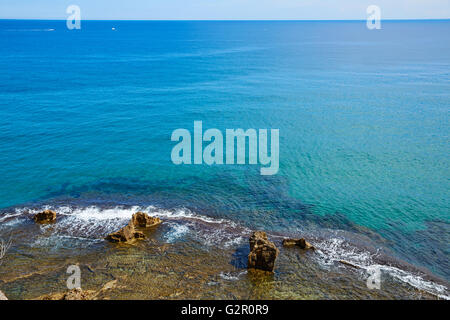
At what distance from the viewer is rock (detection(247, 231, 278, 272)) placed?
31375mm

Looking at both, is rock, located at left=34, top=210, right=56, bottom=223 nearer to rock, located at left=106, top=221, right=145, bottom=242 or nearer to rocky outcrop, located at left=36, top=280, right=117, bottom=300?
rock, located at left=106, top=221, right=145, bottom=242

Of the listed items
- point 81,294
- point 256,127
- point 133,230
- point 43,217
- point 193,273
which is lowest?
point 193,273

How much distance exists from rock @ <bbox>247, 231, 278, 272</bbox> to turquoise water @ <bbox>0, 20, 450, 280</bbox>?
28.0ft

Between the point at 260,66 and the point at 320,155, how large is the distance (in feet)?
281

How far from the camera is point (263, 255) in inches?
1243

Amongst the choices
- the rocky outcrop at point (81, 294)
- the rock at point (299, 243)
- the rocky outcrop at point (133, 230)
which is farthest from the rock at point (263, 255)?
the rocky outcrop at point (133, 230)

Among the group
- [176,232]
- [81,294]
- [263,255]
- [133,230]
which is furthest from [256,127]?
[81,294]

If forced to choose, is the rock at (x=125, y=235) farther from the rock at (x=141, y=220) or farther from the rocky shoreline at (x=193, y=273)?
the rock at (x=141, y=220)

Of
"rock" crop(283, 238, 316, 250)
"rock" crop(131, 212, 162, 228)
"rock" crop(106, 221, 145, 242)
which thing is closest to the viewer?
"rock" crop(283, 238, 316, 250)

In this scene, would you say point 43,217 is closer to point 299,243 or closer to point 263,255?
point 263,255

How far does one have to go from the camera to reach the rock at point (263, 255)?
3138 cm

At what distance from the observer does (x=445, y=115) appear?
75.1 m

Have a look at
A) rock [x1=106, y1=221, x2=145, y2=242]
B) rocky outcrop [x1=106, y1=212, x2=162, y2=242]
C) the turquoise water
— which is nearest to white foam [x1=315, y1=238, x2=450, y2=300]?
the turquoise water

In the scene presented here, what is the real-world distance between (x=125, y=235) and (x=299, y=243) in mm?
18614
